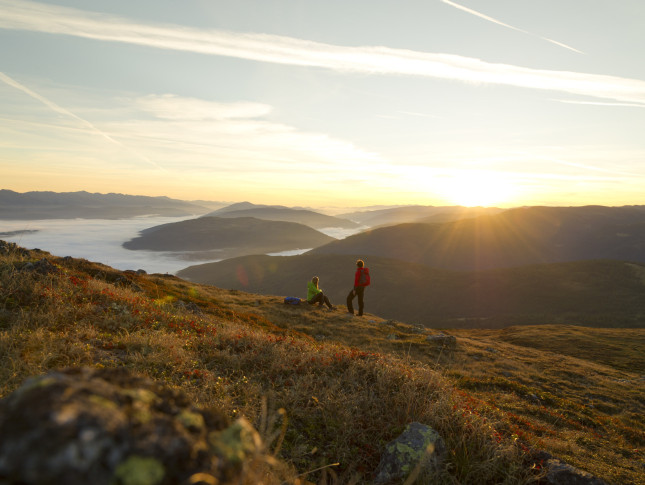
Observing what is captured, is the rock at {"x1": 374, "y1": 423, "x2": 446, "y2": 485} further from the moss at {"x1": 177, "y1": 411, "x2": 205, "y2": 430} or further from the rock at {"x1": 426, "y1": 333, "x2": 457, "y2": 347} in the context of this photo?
the rock at {"x1": 426, "y1": 333, "x2": 457, "y2": 347}

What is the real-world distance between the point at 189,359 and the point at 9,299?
4.36 meters

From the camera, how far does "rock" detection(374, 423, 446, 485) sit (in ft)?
13.3

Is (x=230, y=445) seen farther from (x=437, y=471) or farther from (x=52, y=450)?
(x=437, y=471)

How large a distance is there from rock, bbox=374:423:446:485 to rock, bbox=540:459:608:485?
149 centimetres

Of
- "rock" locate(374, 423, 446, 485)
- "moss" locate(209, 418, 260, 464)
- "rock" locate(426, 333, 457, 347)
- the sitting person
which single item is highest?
"moss" locate(209, 418, 260, 464)

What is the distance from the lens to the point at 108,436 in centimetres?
134

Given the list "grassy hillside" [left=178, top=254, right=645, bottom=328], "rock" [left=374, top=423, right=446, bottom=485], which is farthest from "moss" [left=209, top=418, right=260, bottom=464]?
"grassy hillside" [left=178, top=254, right=645, bottom=328]

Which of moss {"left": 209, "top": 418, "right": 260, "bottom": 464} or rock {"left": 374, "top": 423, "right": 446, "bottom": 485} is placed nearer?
moss {"left": 209, "top": 418, "right": 260, "bottom": 464}

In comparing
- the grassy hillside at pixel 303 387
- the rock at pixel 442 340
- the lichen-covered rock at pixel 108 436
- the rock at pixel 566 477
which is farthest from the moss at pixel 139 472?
the rock at pixel 442 340

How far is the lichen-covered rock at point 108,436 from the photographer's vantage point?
1204 millimetres

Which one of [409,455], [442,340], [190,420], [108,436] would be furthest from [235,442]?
[442,340]

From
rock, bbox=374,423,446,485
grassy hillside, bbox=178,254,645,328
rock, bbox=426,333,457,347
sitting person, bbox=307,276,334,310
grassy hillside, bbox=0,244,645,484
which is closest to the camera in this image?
rock, bbox=374,423,446,485

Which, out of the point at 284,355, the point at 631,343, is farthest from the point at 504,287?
the point at 284,355

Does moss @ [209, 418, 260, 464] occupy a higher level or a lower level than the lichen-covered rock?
Answer: lower
